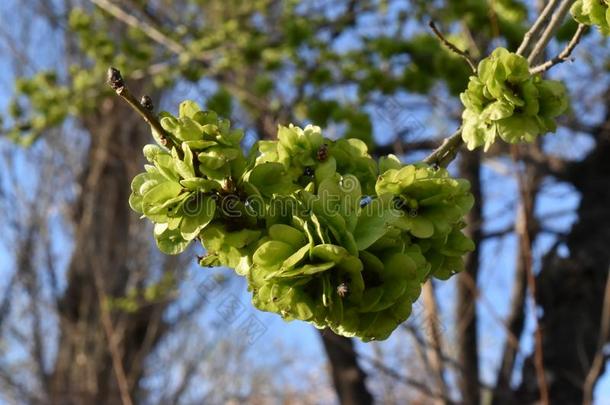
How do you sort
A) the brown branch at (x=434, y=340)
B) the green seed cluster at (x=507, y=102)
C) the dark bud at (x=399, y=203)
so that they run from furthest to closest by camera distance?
1. the brown branch at (x=434, y=340)
2. the green seed cluster at (x=507, y=102)
3. the dark bud at (x=399, y=203)

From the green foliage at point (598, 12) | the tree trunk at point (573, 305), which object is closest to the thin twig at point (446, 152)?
the green foliage at point (598, 12)

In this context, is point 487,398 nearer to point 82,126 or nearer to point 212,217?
point 212,217

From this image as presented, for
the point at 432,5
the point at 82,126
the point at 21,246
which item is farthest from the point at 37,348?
the point at 432,5

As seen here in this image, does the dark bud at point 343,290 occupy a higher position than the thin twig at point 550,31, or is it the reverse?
the thin twig at point 550,31

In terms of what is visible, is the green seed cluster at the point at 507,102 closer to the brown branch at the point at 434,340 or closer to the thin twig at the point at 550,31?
the thin twig at the point at 550,31

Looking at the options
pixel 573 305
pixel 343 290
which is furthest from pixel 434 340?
pixel 343 290

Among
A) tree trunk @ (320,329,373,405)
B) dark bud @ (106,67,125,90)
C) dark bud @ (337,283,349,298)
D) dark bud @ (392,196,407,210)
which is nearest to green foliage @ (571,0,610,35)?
dark bud @ (392,196,407,210)
